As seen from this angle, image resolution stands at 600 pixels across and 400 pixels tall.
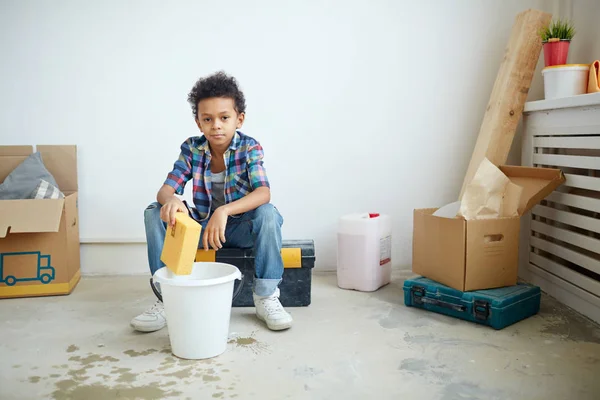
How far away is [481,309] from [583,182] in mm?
547

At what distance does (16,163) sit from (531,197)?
77.6 inches

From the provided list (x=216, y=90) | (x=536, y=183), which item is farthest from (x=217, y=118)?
(x=536, y=183)

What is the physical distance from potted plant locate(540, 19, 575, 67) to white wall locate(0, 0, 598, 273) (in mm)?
311

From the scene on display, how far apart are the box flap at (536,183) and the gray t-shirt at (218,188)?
1.02 meters

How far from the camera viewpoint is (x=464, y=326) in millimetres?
1793

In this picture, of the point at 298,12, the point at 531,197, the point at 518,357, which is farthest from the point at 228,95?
the point at 518,357

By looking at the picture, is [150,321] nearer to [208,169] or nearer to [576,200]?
[208,169]

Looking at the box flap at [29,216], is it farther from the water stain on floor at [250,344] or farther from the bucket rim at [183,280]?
the water stain on floor at [250,344]

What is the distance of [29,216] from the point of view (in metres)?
2.01

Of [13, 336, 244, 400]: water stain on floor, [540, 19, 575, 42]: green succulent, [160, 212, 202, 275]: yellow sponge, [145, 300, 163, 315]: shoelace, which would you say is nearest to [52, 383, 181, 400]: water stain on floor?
[13, 336, 244, 400]: water stain on floor

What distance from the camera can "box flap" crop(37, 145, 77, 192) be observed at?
93.4 inches

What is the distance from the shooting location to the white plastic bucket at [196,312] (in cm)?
146

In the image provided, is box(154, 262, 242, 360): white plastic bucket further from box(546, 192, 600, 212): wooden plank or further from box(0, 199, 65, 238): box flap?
box(546, 192, 600, 212): wooden plank

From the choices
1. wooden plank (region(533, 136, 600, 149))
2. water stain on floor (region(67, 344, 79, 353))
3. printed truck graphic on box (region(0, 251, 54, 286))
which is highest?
wooden plank (region(533, 136, 600, 149))
